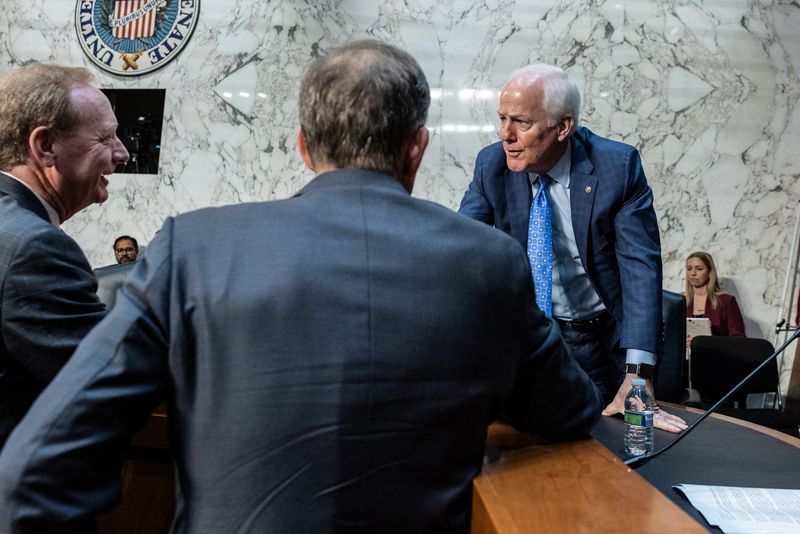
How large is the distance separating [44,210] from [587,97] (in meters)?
5.42

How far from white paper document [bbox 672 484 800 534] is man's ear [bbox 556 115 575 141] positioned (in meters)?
1.48

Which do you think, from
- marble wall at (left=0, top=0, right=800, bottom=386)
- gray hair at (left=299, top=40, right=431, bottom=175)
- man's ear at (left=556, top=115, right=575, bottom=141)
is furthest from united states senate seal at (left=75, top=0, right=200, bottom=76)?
gray hair at (left=299, top=40, right=431, bottom=175)

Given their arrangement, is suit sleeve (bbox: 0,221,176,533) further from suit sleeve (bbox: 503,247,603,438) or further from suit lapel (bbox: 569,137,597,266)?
suit lapel (bbox: 569,137,597,266)

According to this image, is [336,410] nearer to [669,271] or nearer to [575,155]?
[575,155]

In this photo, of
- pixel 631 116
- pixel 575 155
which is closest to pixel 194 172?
pixel 631 116

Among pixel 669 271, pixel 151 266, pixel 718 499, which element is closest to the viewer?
pixel 151 266

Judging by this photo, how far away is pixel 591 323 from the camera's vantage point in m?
2.70

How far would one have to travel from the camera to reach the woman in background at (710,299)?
615cm

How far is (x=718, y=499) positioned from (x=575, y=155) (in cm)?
156

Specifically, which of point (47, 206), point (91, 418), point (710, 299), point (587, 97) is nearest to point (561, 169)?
point (47, 206)

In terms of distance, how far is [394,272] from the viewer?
3.71ft

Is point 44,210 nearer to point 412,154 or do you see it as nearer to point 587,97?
point 412,154

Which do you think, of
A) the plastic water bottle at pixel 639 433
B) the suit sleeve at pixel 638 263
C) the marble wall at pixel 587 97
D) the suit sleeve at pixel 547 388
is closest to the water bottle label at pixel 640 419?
the plastic water bottle at pixel 639 433

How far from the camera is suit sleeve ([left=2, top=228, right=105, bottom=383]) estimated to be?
156cm
